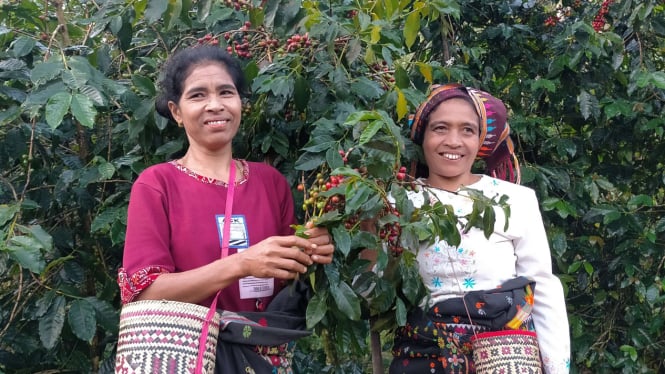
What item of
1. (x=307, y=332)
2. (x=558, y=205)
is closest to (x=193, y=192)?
(x=307, y=332)

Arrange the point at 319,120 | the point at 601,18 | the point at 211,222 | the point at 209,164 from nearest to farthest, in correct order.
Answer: the point at 211,222 < the point at 209,164 < the point at 319,120 < the point at 601,18

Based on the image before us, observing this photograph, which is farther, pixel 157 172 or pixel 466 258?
pixel 466 258

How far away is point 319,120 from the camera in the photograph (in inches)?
88.4

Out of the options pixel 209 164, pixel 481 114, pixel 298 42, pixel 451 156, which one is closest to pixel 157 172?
pixel 209 164

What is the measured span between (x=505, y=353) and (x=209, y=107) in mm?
1073

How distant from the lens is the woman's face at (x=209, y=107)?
2.10 m

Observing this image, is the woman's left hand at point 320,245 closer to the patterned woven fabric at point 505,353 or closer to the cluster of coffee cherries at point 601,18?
the patterned woven fabric at point 505,353

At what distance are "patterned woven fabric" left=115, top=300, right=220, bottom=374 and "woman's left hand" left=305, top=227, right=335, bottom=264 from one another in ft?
0.99

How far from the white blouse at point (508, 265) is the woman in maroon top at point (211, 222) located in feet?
1.65

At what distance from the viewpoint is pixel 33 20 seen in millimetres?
2965

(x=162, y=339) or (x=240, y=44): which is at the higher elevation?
(x=240, y=44)

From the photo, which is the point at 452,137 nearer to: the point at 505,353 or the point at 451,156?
the point at 451,156

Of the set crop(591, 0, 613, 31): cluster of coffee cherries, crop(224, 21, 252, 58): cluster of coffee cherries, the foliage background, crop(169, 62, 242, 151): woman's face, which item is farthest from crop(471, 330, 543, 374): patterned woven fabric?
crop(591, 0, 613, 31): cluster of coffee cherries

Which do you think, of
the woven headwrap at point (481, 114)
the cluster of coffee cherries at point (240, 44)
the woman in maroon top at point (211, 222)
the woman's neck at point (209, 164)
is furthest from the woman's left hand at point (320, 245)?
the cluster of coffee cherries at point (240, 44)
